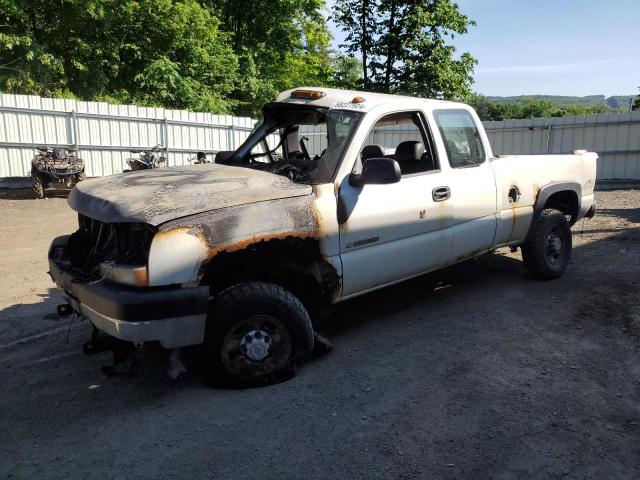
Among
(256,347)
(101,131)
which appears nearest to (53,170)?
(101,131)

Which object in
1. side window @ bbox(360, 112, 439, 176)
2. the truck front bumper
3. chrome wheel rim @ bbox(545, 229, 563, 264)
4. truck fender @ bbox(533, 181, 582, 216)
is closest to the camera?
the truck front bumper

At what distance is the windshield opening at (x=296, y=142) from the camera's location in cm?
411

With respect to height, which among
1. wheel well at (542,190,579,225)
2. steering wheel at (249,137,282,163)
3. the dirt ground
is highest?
steering wheel at (249,137,282,163)

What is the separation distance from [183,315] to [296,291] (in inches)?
45.9

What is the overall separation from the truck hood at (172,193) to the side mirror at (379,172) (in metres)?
0.44

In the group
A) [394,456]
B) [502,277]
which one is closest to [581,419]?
[394,456]

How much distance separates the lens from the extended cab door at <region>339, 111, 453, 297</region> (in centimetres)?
397

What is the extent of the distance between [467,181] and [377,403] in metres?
2.40

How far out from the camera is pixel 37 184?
41.6 ft

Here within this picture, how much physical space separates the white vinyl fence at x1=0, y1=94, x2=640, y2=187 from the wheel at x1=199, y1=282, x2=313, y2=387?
10.8 metres

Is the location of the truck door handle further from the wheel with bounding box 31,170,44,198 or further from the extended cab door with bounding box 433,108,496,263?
the wheel with bounding box 31,170,44,198

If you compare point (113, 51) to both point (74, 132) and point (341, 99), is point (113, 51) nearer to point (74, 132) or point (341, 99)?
point (74, 132)

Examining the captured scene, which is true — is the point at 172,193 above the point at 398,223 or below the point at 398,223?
above

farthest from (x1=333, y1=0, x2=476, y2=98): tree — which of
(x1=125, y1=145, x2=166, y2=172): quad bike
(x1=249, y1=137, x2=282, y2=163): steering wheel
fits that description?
(x1=249, y1=137, x2=282, y2=163): steering wheel
